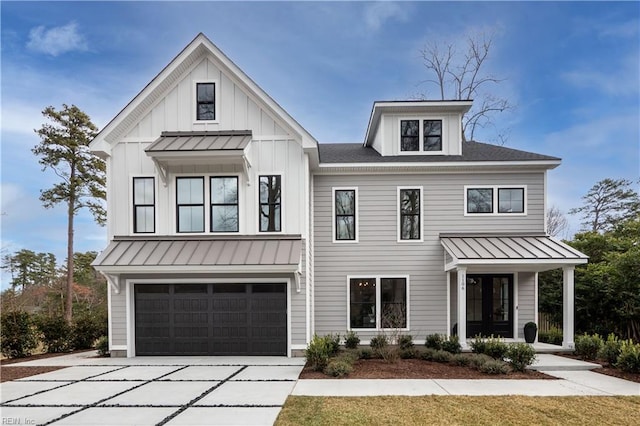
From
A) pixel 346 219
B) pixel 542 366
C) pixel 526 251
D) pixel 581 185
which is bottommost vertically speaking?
pixel 542 366

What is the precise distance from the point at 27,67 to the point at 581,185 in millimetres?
Result: 30368

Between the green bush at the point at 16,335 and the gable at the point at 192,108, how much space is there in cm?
609

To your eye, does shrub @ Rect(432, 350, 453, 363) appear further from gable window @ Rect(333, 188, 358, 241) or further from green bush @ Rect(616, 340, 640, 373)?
gable window @ Rect(333, 188, 358, 241)

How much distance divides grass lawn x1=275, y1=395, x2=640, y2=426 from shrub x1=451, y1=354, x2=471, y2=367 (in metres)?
2.41

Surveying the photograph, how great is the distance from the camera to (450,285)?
12000 millimetres

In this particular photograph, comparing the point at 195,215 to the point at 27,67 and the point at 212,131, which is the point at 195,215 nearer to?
the point at 212,131

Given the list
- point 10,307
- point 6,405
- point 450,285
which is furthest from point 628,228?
point 10,307

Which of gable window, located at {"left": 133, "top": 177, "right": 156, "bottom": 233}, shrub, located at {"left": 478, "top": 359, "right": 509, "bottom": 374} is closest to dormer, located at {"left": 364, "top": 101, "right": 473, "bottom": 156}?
shrub, located at {"left": 478, "top": 359, "right": 509, "bottom": 374}

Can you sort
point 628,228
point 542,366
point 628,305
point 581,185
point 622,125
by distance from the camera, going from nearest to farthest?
point 542,366 → point 628,305 → point 628,228 → point 622,125 → point 581,185

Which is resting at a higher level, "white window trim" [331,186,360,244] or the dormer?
the dormer

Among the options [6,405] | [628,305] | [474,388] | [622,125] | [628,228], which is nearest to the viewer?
[6,405]

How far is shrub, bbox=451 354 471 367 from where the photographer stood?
28.4 ft

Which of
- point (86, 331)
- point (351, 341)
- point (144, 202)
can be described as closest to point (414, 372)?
point (351, 341)

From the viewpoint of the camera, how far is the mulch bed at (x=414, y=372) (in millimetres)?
7832
